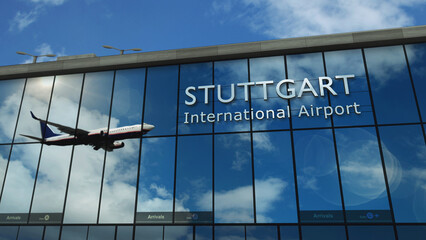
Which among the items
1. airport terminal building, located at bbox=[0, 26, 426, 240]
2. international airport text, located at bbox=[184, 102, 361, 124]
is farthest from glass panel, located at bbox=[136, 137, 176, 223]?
international airport text, located at bbox=[184, 102, 361, 124]

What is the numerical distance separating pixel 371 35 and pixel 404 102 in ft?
14.7

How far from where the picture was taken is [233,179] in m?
20.2

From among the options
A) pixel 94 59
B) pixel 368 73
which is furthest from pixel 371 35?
pixel 94 59

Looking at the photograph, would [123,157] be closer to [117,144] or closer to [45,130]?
[117,144]

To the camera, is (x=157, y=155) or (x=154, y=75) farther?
(x=154, y=75)

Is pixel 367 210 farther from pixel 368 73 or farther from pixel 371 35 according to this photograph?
pixel 371 35

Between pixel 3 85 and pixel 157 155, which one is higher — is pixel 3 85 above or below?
above

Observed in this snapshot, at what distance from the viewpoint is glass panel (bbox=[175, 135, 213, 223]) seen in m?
19.9

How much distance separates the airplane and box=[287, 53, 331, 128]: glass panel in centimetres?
882

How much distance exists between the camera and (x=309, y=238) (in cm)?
1845

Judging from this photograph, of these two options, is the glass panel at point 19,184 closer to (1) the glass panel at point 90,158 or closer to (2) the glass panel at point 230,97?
(1) the glass panel at point 90,158

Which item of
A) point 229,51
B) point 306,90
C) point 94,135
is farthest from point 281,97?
point 94,135

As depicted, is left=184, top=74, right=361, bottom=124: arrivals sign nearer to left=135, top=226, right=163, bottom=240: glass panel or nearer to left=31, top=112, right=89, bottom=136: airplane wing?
left=135, top=226, right=163, bottom=240: glass panel

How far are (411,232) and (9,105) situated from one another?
2566 centimetres
